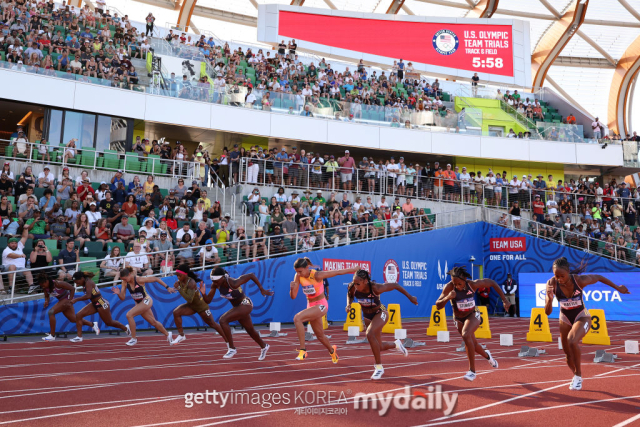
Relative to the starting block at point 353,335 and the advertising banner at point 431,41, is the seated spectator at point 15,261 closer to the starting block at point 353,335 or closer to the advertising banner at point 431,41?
the starting block at point 353,335

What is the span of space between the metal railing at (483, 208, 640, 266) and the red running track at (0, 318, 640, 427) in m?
14.3

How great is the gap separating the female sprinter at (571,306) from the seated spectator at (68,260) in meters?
12.4

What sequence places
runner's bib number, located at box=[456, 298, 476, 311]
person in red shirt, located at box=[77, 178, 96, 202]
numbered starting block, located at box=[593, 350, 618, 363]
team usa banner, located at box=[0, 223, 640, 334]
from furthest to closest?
person in red shirt, located at box=[77, 178, 96, 202] < team usa banner, located at box=[0, 223, 640, 334] < numbered starting block, located at box=[593, 350, 618, 363] < runner's bib number, located at box=[456, 298, 476, 311]

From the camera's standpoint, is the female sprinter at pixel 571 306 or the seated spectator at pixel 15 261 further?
the seated spectator at pixel 15 261

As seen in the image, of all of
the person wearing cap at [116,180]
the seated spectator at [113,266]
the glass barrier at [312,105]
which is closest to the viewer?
the seated spectator at [113,266]

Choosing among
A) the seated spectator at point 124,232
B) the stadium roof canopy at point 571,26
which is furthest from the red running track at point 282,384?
the stadium roof canopy at point 571,26

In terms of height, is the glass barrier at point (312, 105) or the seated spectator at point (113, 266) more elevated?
the glass barrier at point (312, 105)

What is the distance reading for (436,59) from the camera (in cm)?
4412

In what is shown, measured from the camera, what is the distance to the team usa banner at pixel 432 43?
42.7 m

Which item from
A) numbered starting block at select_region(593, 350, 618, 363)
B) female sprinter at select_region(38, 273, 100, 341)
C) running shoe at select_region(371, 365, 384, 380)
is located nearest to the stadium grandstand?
female sprinter at select_region(38, 273, 100, 341)

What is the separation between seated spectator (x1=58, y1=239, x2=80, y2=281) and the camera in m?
16.3

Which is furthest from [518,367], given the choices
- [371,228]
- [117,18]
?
[117,18]

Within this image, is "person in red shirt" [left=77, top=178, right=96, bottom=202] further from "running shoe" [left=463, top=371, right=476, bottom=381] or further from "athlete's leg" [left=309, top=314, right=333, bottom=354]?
"running shoe" [left=463, top=371, right=476, bottom=381]

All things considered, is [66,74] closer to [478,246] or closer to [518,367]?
[478,246]
